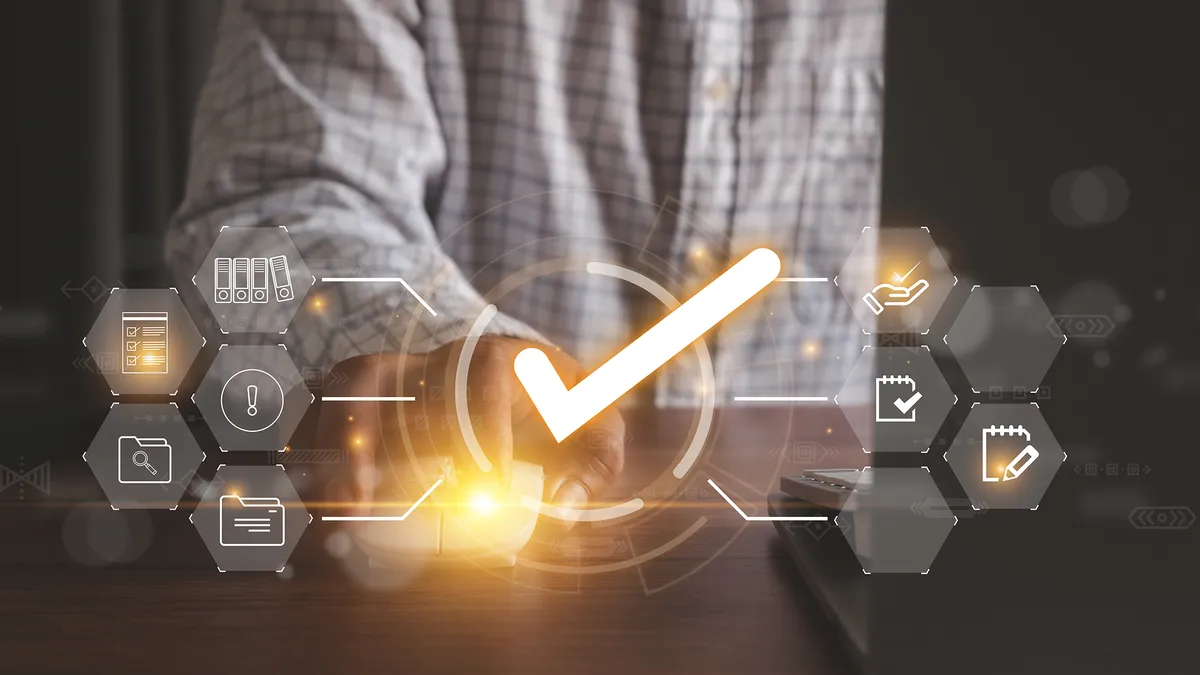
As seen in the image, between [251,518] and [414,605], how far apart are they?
0.08 meters

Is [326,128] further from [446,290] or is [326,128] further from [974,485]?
[974,485]

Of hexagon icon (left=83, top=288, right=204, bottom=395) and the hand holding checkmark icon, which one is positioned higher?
the hand holding checkmark icon

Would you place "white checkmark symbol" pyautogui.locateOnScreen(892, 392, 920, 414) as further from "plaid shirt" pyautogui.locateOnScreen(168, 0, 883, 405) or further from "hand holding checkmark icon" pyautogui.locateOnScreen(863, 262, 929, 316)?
"plaid shirt" pyautogui.locateOnScreen(168, 0, 883, 405)

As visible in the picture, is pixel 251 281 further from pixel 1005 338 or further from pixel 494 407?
pixel 1005 338

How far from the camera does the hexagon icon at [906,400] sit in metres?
0.23

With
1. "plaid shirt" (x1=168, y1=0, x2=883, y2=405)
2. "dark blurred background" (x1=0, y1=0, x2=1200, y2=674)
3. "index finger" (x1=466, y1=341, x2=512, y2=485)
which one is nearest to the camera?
"dark blurred background" (x1=0, y1=0, x2=1200, y2=674)

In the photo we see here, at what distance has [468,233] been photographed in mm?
635

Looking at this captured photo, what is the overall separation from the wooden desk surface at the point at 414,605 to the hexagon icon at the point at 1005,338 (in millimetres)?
72

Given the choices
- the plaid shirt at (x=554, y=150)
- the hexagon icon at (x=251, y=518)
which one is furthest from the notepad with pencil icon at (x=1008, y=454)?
the hexagon icon at (x=251, y=518)

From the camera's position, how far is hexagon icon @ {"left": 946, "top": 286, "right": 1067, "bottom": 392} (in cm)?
22

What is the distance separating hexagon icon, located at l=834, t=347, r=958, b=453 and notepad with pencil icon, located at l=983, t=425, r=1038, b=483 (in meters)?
0.02

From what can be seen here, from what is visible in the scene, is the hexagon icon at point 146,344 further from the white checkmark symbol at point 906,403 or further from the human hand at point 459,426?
the white checkmark symbol at point 906,403

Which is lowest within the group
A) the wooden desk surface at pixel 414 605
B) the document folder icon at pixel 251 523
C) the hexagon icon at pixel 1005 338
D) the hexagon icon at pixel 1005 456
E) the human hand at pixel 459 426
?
the wooden desk surface at pixel 414 605

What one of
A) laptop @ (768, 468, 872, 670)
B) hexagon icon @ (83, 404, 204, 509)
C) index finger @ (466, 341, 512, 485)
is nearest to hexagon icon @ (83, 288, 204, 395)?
hexagon icon @ (83, 404, 204, 509)
